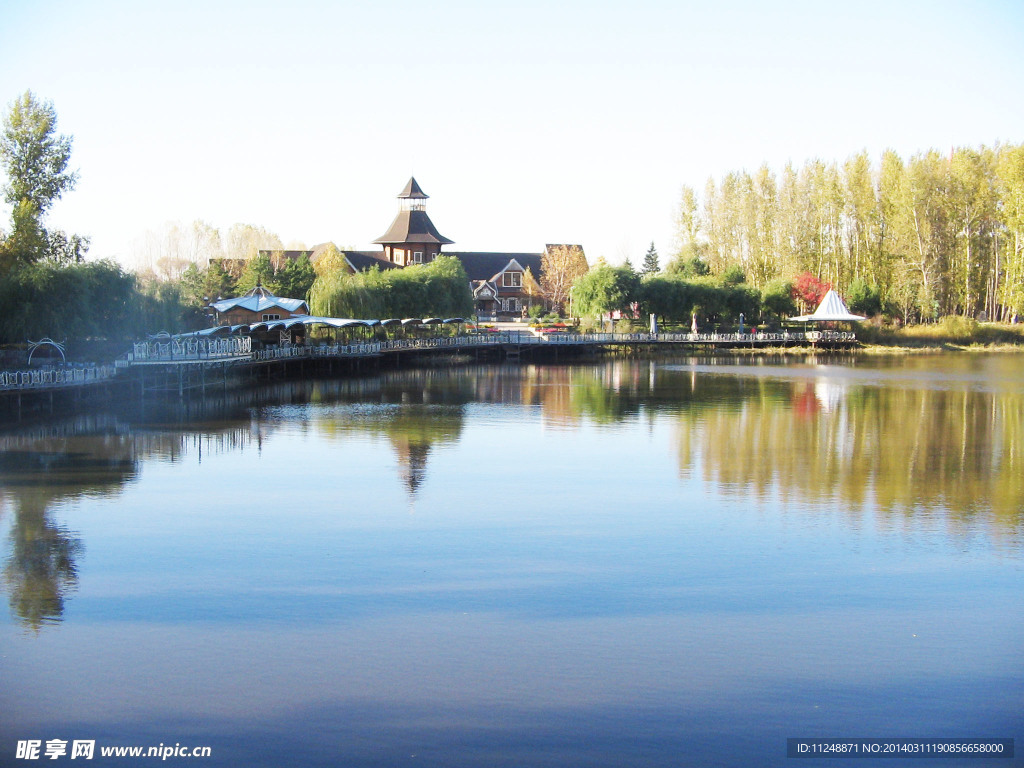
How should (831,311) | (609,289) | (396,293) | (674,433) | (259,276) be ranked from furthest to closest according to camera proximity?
1. (831,311)
2. (609,289)
3. (259,276)
4. (396,293)
5. (674,433)

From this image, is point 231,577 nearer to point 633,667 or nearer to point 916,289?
point 633,667

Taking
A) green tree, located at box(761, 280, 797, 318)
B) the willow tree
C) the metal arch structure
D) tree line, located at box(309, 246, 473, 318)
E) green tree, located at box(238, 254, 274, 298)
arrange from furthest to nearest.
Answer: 1. the willow tree
2. green tree, located at box(761, 280, 797, 318)
3. green tree, located at box(238, 254, 274, 298)
4. tree line, located at box(309, 246, 473, 318)
5. the metal arch structure

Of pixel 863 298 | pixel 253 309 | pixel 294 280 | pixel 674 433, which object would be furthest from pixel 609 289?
pixel 674 433

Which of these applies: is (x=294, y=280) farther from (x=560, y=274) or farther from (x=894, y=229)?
(x=894, y=229)

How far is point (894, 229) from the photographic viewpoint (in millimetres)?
63438

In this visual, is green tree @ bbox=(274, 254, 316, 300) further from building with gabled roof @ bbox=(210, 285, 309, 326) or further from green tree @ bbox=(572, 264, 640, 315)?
green tree @ bbox=(572, 264, 640, 315)

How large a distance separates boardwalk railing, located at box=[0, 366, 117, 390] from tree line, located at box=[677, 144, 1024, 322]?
48.4 meters

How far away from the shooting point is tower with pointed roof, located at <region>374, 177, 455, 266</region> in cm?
7700

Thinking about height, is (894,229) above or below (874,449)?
above

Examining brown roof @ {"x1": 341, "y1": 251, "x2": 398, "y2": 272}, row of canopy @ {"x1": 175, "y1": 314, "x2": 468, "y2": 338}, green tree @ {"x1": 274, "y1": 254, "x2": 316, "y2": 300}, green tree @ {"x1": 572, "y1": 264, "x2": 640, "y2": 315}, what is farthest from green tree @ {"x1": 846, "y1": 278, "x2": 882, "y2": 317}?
green tree @ {"x1": 274, "y1": 254, "x2": 316, "y2": 300}

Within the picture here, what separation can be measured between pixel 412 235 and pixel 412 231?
0.58m

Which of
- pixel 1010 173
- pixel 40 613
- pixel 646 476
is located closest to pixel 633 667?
pixel 40 613

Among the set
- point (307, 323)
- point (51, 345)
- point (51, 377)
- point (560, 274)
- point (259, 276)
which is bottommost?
point (51, 377)

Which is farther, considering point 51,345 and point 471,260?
point 471,260
